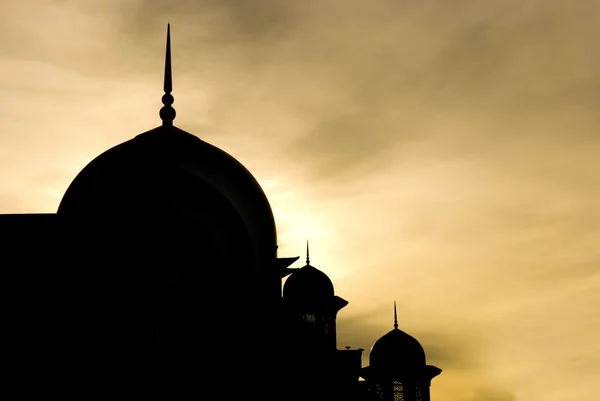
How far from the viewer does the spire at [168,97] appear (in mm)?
28578

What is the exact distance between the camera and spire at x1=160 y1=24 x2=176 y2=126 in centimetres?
2858

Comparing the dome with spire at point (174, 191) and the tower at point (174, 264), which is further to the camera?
the dome with spire at point (174, 191)

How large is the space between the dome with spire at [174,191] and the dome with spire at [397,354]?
838 cm

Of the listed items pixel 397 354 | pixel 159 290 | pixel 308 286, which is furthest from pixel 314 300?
pixel 159 290

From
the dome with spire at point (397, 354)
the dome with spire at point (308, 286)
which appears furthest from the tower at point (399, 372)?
the dome with spire at point (308, 286)

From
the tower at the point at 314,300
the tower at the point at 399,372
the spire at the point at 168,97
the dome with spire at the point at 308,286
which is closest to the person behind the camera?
the spire at the point at 168,97

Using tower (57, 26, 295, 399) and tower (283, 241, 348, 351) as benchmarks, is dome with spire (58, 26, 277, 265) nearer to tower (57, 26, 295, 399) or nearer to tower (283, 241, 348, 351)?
tower (57, 26, 295, 399)

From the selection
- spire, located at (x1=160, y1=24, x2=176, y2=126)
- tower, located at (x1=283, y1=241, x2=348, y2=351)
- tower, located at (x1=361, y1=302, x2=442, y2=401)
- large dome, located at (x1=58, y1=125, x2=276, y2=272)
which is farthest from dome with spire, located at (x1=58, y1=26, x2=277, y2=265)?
tower, located at (x1=361, y1=302, x2=442, y2=401)

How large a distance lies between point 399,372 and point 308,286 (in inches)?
159

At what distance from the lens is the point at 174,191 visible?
86.1 feet

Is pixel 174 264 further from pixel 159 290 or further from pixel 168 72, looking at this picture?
pixel 168 72

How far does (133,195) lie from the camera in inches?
1032

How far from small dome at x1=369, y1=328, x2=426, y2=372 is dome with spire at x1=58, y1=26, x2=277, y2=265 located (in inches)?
330

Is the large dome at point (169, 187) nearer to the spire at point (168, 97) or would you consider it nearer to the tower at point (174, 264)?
the tower at point (174, 264)
